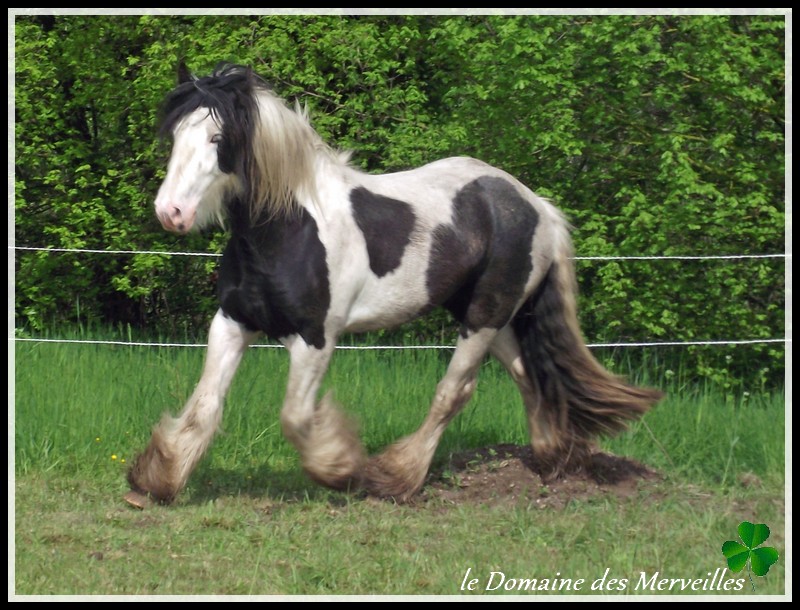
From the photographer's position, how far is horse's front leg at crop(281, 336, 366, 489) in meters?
5.45

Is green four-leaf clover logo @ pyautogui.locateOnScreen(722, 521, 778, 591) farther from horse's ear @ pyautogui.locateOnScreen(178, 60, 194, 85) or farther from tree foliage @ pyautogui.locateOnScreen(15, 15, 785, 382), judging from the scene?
tree foliage @ pyautogui.locateOnScreen(15, 15, 785, 382)

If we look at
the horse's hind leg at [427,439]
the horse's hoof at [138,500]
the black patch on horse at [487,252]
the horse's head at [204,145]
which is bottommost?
the horse's hoof at [138,500]

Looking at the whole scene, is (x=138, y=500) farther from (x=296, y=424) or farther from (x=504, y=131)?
(x=504, y=131)

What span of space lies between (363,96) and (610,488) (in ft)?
14.6

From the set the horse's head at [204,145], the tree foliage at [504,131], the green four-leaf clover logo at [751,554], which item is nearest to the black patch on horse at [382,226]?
the horse's head at [204,145]

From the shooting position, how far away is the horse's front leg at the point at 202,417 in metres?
5.45

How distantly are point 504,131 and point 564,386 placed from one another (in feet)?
9.83

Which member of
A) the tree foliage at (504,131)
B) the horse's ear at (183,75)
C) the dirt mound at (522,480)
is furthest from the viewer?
the tree foliage at (504,131)

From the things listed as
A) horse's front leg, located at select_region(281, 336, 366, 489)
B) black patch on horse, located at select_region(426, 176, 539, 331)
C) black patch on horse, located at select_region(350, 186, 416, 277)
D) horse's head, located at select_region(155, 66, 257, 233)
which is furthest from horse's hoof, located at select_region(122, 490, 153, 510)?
black patch on horse, located at select_region(426, 176, 539, 331)

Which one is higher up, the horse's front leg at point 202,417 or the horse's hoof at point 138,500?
the horse's front leg at point 202,417

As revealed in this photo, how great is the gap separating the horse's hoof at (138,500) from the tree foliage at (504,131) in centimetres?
409

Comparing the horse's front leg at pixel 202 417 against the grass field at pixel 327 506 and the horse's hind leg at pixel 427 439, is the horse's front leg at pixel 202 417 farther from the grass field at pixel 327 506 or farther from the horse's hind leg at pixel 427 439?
the horse's hind leg at pixel 427 439

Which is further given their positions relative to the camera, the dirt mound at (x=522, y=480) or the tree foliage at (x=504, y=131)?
the tree foliage at (x=504, y=131)

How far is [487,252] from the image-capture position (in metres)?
5.93
